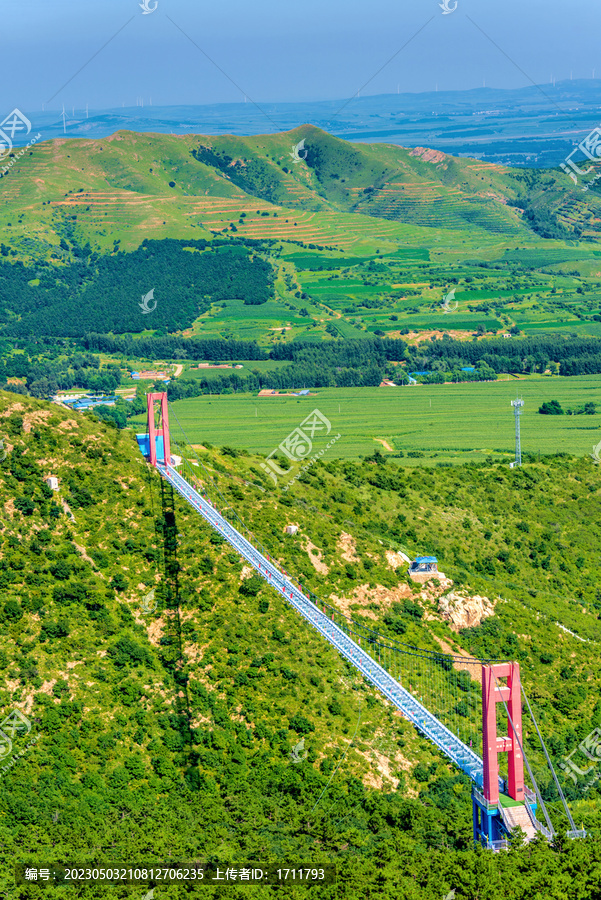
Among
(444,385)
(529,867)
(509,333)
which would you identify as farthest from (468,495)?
(509,333)

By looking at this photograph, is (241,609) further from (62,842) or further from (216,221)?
(216,221)
